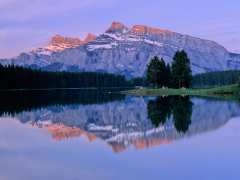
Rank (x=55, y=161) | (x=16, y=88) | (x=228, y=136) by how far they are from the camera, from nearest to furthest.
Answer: (x=55, y=161), (x=228, y=136), (x=16, y=88)

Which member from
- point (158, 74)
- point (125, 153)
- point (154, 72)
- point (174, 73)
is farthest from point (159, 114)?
point (158, 74)

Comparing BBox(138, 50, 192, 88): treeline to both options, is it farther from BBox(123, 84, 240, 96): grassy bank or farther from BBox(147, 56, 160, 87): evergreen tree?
BBox(123, 84, 240, 96): grassy bank

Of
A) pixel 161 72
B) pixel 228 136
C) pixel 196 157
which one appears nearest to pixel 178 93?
pixel 161 72

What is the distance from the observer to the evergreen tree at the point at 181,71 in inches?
4521

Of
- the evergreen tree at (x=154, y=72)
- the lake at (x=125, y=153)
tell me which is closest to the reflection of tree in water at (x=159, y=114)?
the lake at (x=125, y=153)

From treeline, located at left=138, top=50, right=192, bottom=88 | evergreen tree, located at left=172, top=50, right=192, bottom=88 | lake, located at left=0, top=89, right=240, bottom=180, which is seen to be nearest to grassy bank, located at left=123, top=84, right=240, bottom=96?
treeline, located at left=138, top=50, right=192, bottom=88

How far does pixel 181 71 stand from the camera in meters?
115

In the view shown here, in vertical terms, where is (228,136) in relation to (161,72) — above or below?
below

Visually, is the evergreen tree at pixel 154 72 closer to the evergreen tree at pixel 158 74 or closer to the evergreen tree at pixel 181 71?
the evergreen tree at pixel 158 74

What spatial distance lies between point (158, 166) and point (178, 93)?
86.1 m

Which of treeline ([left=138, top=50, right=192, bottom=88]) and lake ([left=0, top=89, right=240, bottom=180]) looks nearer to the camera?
lake ([left=0, top=89, right=240, bottom=180])

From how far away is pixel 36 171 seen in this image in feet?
63.1

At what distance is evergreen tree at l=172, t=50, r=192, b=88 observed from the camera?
377 feet

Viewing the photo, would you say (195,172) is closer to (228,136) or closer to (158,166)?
(158,166)
